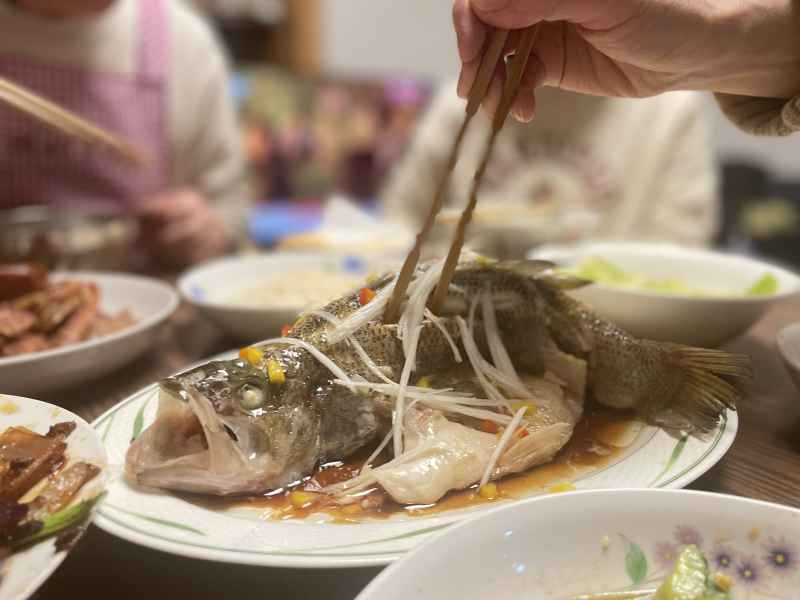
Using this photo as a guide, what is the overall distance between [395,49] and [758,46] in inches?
178

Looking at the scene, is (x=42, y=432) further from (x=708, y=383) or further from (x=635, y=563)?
(x=708, y=383)

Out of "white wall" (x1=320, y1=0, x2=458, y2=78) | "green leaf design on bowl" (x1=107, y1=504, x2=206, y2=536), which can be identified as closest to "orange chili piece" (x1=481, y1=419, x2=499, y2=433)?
"green leaf design on bowl" (x1=107, y1=504, x2=206, y2=536)

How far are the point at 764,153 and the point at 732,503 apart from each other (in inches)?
185

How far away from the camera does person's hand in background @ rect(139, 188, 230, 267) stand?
7.52 feet

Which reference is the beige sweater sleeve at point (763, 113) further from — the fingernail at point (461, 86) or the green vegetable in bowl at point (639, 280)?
the fingernail at point (461, 86)

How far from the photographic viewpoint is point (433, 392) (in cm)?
102

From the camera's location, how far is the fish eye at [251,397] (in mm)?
872

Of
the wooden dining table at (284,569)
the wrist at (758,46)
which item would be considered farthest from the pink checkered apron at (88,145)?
the wrist at (758,46)

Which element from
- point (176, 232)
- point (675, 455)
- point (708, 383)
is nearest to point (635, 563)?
point (675, 455)

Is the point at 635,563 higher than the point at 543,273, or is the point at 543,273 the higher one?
the point at 543,273

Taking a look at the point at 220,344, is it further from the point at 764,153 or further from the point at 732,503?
the point at 764,153

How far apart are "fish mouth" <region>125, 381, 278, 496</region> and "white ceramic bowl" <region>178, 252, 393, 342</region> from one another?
44 centimetres

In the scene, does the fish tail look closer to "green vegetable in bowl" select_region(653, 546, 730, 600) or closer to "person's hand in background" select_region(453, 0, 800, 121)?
"green vegetable in bowl" select_region(653, 546, 730, 600)

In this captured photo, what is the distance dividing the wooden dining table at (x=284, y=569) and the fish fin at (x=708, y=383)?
34mm
